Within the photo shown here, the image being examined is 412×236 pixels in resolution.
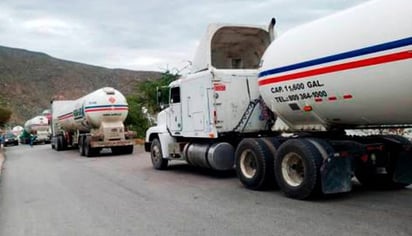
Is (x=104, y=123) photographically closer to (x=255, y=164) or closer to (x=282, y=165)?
(x=255, y=164)

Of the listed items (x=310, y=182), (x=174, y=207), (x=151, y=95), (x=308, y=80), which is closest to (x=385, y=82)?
(x=308, y=80)

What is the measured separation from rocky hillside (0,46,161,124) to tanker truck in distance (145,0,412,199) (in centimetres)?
7100

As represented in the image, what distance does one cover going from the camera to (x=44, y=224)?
295 inches

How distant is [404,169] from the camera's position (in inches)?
334

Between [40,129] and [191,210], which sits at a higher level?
[40,129]

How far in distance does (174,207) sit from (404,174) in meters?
4.03

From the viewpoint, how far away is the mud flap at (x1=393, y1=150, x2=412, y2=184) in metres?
8.44

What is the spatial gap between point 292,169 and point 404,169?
193 centimetres

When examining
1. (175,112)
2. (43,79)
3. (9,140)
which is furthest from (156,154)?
(43,79)

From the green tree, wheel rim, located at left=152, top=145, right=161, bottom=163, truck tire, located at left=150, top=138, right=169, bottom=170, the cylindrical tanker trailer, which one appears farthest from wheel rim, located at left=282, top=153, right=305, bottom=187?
the cylindrical tanker trailer

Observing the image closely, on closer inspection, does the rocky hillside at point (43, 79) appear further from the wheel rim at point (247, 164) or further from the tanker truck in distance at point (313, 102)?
the wheel rim at point (247, 164)

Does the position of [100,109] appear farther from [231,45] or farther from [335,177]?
[335,177]

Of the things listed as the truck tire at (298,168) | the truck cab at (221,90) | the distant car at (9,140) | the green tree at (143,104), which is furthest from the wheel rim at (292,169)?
the distant car at (9,140)

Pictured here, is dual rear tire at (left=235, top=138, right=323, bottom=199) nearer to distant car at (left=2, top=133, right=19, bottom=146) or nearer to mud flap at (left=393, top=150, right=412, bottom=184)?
mud flap at (left=393, top=150, right=412, bottom=184)
